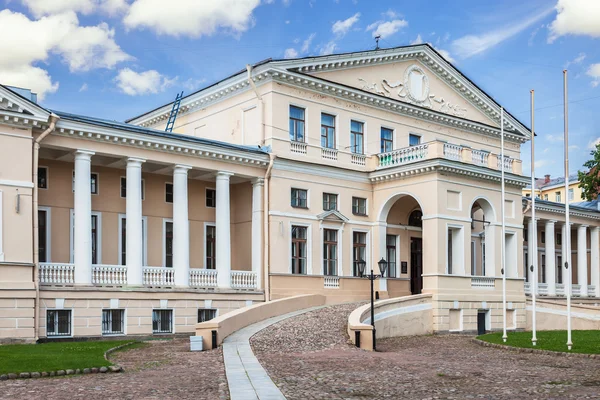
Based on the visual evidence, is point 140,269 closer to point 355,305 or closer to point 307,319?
point 307,319

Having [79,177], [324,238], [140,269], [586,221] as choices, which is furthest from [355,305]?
[586,221]

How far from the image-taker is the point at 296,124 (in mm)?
34562

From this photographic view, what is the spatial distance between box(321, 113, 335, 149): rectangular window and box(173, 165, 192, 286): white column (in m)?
7.71

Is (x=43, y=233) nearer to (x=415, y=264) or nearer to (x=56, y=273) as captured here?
(x=56, y=273)

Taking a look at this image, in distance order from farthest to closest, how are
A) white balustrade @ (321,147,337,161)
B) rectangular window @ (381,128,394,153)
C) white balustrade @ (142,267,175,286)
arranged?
rectangular window @ (381,128,394,153) < white balustrade @ (321,147,337,161) < white balustrade @ (142,267,175,286)

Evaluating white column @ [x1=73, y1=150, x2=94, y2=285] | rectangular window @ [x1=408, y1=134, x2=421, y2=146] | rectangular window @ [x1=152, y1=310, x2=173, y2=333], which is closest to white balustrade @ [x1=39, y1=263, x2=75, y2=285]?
white column @ [x1=73, y1=150, x2=94, y2=285]

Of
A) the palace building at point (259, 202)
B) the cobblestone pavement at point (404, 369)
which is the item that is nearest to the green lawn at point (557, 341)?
the cobblestone pavement at point (404, 369)

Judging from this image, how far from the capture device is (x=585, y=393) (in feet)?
47.3

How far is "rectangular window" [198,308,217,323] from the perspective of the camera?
30047 mm

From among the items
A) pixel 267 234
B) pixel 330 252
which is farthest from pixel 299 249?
pixel 267 234

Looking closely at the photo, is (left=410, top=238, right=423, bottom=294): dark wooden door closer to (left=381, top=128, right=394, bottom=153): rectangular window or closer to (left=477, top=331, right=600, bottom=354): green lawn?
(left=381, top=128, right=394, bottom=153): rectangular window

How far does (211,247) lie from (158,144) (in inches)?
261

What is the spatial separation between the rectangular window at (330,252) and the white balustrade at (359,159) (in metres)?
3.63

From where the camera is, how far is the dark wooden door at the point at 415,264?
3859 centimetres
